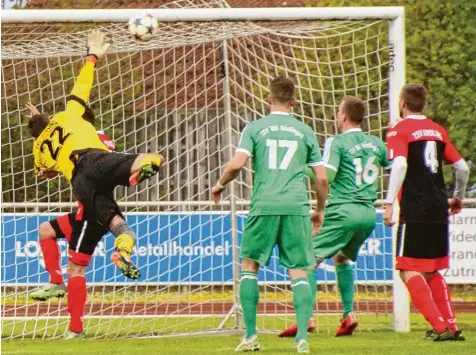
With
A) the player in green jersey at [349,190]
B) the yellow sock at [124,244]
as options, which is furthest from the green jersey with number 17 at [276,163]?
the player in green jersey at [349,190]

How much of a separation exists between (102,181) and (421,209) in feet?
7.82

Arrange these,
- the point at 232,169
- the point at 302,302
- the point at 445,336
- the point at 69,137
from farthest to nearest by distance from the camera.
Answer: the point at 69,137
the point at 445,336
the point at 302,302
the point at 232,169

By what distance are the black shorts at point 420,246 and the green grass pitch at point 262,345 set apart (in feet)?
1.88

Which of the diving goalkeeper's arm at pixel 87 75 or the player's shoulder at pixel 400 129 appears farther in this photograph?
the diving goalkeeper's arm at pixel 87 75

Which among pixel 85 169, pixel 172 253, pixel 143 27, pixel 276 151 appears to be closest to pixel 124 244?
pixel 85 169

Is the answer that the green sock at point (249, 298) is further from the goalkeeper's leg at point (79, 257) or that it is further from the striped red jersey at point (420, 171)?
the goalkeeper's leg at point (79, 257)

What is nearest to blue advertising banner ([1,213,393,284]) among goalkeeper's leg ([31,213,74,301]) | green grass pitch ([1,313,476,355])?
goalkeeper's leg ([31,213,74,301])

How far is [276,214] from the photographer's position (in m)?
8.38

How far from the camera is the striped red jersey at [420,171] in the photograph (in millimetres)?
9578

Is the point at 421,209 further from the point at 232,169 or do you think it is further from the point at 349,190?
the point at 232,169

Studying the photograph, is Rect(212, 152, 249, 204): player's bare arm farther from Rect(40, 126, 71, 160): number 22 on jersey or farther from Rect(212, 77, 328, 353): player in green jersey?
Rect(40, 126, 71, 160): number 22 on jersey

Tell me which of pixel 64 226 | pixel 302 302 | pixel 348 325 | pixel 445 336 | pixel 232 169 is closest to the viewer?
pixel 232 169

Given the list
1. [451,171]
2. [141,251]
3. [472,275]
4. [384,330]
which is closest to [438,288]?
[384,330]

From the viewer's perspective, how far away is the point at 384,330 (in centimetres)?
1113
